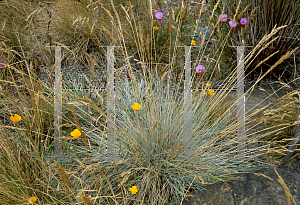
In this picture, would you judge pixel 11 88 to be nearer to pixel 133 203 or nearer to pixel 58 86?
pixel 58 86

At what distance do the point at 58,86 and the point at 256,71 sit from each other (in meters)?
1.90

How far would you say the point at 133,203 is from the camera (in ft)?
5.30

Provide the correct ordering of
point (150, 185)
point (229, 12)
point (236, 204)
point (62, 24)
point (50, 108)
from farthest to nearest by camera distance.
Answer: point (62, 24) < point (229, 12) < point (50, 108) < point (150, 185) < point (236, 204)

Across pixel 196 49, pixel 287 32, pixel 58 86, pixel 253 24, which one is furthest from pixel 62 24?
pixel 287 32

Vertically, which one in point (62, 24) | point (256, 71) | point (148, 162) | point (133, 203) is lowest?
point (133, 203)

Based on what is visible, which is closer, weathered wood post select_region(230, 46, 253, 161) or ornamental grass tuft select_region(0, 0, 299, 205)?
ornamental grass tuft select_region(0, 0, 299, 205)

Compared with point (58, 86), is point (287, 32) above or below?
above

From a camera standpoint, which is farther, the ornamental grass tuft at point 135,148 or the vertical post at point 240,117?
the vertical post at point 240,117

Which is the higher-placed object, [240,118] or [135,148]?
[240,118]

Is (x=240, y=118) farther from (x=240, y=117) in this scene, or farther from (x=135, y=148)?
(x=135, y=148)

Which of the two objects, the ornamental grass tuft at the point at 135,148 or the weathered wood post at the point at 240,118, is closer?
the ornamental grass tuft at the point at 135,148

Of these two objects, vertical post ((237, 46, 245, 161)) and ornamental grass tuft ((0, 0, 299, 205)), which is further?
vertical post ((237, 46, 245, 161))

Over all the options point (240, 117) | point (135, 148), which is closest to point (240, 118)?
point (240, 117)

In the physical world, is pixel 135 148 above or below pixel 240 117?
below
